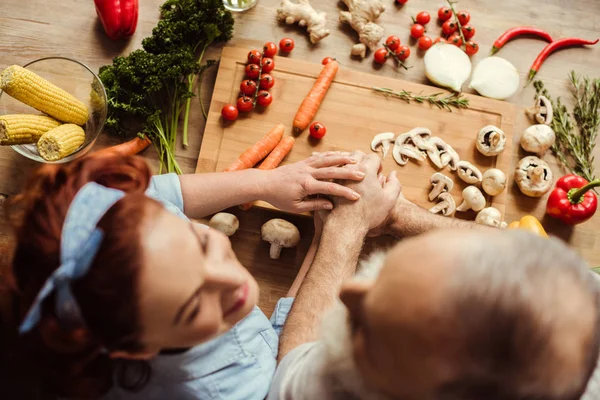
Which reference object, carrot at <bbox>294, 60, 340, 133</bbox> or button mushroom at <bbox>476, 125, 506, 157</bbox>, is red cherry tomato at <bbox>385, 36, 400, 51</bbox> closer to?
carrot at <bbox>294, 60, 340, 133</bbox>

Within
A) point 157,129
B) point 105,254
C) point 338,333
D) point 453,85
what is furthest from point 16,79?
point 453,85

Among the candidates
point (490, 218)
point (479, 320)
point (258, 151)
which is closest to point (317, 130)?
point (258, 151)

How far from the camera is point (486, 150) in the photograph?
1.80m

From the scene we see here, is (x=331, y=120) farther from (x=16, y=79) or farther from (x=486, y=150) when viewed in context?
(x=16, y=79)

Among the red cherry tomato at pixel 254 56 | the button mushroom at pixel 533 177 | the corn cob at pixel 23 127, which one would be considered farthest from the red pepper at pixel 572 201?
the corn cob at pixel 23 127

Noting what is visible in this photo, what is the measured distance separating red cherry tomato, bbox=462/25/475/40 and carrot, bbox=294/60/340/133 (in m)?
0.60

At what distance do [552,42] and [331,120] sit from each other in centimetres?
105

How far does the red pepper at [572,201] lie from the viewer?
5.89 ft

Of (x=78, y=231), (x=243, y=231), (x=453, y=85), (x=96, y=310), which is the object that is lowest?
(x=243, y=231)

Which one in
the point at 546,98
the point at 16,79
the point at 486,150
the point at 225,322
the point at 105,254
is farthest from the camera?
the point at 546,98

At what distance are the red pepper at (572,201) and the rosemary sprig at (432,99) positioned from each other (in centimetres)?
48

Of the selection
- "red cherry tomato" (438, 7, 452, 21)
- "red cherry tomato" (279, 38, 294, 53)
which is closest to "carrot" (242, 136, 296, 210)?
"red cherry tomato" (279, 38, 294, 53)

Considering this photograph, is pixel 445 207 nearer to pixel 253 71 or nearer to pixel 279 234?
pixel 279 234

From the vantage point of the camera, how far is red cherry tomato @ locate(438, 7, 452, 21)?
2.02 meters
